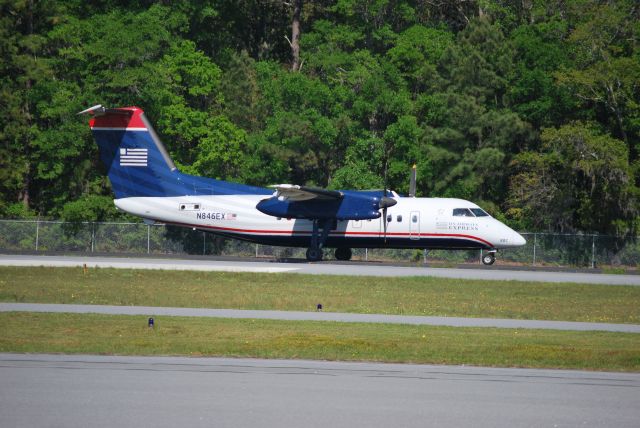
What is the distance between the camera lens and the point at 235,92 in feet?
178

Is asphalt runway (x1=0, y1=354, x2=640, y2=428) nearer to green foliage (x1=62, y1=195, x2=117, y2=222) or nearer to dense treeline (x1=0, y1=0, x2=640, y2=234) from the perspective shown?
dense treeline (x1=0, y1=0, x2=640, y2=234)

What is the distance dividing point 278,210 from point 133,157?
22.5 ft

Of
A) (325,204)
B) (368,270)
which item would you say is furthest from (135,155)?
(368,270)

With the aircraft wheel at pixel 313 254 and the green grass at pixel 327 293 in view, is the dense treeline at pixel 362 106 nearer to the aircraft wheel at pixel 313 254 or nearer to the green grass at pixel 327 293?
the aircraft wheel at pixel 313 254

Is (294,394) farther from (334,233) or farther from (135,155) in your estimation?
(135,155)

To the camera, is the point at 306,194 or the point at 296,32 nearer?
the point at 306,194

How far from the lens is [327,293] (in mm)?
27359

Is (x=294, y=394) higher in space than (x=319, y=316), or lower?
lower

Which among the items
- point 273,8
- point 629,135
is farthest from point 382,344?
point 273,8

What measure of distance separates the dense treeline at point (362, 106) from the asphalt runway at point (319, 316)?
23598 mm

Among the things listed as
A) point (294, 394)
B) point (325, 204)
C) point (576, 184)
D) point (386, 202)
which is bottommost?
point (294, 394)

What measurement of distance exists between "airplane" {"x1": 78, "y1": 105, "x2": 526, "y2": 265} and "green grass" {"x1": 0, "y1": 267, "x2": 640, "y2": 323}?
20.3ft

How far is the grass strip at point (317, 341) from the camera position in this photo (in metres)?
15.8

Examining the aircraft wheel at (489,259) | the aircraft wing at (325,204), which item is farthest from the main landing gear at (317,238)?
the aircraft wheel at (489,259)
